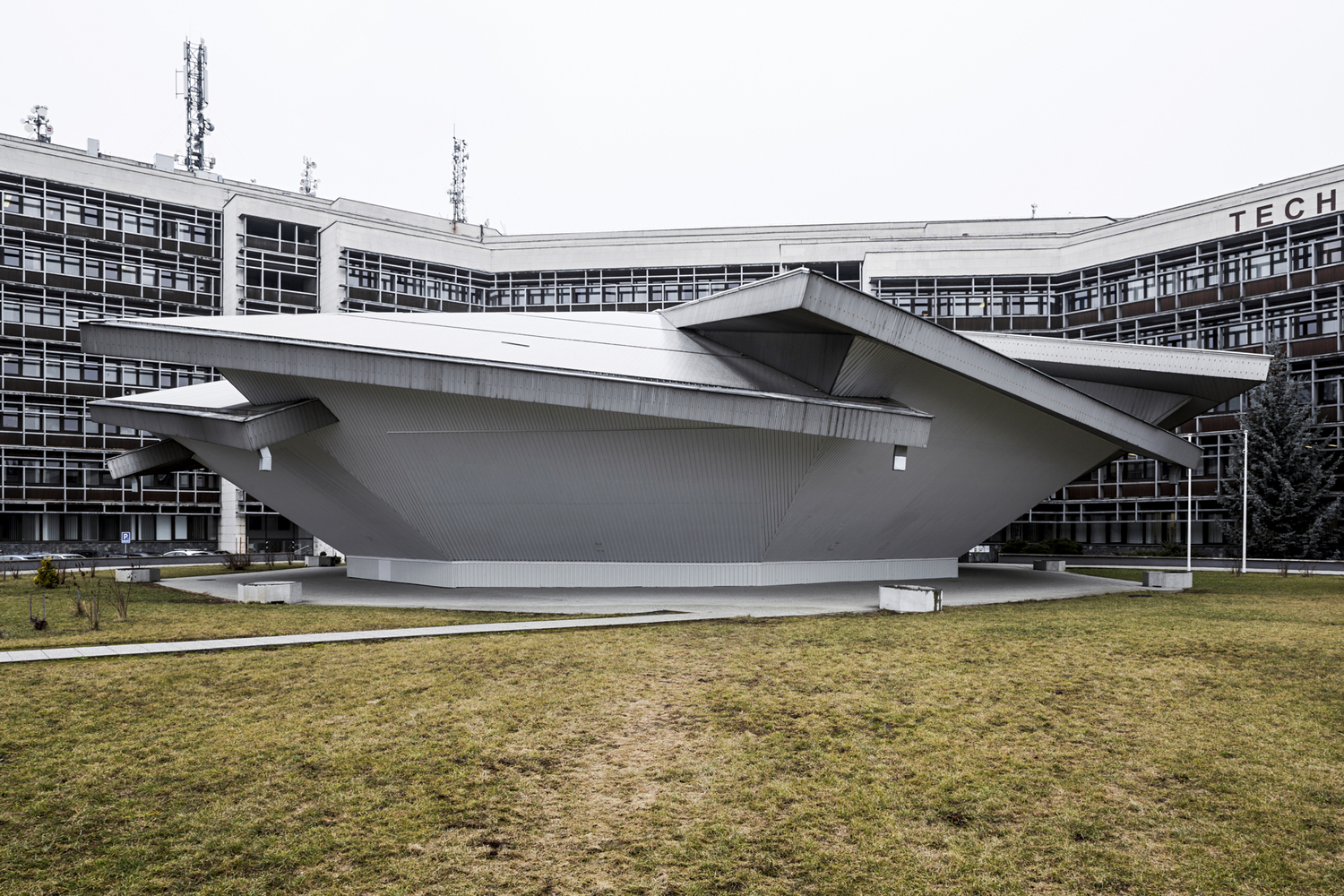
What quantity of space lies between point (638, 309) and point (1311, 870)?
213 ft

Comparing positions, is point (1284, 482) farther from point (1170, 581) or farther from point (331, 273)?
point (331, 273)

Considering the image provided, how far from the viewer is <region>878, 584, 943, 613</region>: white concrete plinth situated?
2239cm

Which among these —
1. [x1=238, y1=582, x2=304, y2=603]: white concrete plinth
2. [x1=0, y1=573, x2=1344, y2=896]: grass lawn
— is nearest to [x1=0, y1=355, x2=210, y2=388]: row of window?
[x1=238, y1=582, x2=304, y2=603]: white concrete plinth

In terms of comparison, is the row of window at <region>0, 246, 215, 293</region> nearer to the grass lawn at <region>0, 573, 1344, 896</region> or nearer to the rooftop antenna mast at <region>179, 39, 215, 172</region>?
the rooftop antenna mast at <region>179, 39, 215, 172</region>

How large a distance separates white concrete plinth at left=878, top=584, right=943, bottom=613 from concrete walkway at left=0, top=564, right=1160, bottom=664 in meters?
0.65

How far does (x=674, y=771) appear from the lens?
32.2 ft

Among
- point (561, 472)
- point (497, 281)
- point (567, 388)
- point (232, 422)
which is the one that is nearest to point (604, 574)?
point (561, 472)

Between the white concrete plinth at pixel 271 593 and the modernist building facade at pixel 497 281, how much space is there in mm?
36465

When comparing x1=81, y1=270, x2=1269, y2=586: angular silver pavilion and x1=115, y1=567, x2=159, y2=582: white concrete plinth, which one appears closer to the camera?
x1=81, y1=270, x2=1269, y2=586: angular silver pavilion

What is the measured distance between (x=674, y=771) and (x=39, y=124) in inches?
3116

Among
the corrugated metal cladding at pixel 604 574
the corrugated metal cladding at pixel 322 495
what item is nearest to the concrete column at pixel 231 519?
the corrugated metal cladding at pixel 322 495

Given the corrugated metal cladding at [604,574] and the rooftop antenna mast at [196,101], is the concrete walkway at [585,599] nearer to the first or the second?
the corrugated metal cladding at [604,574]

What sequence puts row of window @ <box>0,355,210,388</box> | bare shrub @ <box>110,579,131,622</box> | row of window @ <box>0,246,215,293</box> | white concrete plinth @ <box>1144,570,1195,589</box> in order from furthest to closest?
1. row of window @ <box>0,246,215,293</box>
2. row of window @ <box>0,355,210,388</box>
3. white concrete plinth @ <box>1144,570,1195,589</box>
4. bare shrub @ <box>110,579,131,622</box>

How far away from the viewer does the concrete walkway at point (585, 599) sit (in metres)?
17.1
